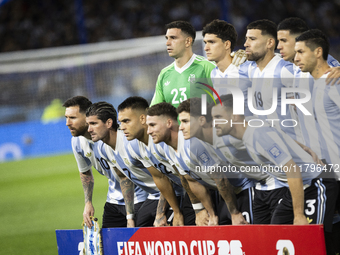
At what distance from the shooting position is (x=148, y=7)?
17.8 metres

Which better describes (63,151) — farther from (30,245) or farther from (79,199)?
(30,245)

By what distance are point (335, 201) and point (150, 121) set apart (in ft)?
4.89

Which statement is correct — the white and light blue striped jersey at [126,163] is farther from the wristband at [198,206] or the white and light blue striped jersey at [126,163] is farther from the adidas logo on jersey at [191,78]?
the adidas logo on jersey at [191,78]

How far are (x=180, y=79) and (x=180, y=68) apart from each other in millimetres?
131

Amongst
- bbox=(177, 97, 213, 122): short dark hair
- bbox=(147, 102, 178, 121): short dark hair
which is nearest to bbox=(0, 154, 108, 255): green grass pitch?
bbox=(147, 102, 178, 121): short dark hair

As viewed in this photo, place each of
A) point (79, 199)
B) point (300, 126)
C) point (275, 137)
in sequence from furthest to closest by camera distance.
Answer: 1. point (79, 199)
2. point (300, 126)
3. point (275, 137)

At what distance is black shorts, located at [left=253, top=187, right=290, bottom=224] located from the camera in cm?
354

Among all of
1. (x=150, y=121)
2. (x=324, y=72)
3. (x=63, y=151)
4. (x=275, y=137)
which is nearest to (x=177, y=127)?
(x=150, y=121)

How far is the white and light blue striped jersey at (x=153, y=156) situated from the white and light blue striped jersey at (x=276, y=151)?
0.79 metres

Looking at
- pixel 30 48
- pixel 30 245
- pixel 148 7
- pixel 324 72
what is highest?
pixel 148 7

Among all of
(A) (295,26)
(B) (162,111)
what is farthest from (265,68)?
(B) (162,111)

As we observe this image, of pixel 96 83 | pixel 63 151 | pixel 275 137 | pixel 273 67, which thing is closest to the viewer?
pixel 275 137

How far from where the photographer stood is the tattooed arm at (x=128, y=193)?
14.3 feet

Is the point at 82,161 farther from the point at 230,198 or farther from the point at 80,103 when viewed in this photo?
the point at 230,198
